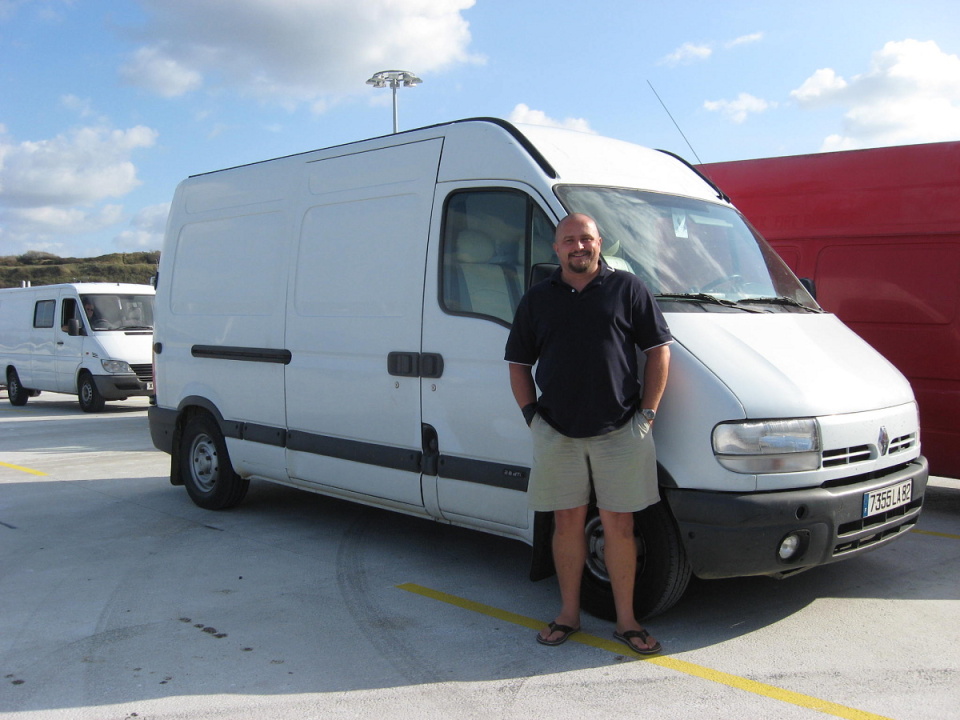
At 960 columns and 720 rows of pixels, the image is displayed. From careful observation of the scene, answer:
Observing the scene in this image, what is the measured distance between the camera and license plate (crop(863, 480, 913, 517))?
4203mm

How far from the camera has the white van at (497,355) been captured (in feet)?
13.3

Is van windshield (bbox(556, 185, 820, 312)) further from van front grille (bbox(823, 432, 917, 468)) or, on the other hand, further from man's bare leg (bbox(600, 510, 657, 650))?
man's bare leg (bbox(600, 510, 657, 650))

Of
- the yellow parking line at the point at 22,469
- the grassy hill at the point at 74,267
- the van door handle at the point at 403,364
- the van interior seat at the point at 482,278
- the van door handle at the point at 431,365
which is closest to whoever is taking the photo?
the van interior seat at the point at 482,278

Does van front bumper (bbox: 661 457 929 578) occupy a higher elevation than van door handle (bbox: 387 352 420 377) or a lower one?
lower

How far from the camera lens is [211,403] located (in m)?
6.89

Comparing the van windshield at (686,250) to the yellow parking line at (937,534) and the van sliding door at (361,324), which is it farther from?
the yellow parking line at (937,534)

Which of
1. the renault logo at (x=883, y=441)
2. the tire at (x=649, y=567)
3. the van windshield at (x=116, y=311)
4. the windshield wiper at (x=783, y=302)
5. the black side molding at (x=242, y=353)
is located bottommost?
the tire at (x=649, y=567)

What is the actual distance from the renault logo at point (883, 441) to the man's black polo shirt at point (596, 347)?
1.21 m

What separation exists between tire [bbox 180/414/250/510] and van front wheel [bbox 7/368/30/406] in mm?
12912

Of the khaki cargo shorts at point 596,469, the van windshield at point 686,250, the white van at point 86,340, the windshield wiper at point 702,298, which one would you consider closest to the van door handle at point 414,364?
the khaki cargo shorts at point 596,469

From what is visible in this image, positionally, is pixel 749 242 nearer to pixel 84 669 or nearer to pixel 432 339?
pixel 432 339

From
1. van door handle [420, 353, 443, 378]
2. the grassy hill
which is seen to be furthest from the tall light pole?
the grassy hill

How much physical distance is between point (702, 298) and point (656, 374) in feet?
2.48

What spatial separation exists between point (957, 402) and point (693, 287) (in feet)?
9.98
